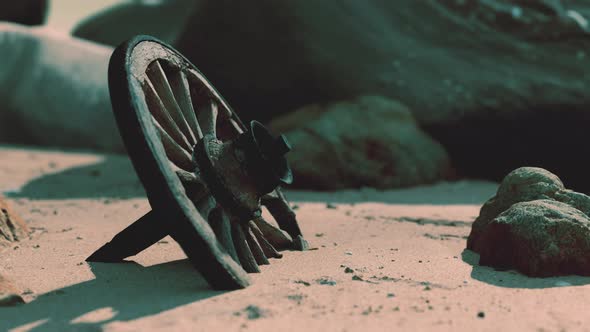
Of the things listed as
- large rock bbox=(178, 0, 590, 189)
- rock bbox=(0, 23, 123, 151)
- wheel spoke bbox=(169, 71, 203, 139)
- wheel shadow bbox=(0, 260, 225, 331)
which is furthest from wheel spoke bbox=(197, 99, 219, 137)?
rock bbox=(0, 23, 123, 151)

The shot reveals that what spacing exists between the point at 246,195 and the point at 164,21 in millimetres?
14222

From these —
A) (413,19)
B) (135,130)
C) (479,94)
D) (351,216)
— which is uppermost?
(413,19)

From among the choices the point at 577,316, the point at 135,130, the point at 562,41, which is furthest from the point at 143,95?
the point at 562,41

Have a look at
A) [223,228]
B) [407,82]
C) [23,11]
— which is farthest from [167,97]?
[23,11]

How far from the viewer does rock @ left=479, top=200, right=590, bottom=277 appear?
9.98 ft

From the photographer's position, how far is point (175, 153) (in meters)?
2.91

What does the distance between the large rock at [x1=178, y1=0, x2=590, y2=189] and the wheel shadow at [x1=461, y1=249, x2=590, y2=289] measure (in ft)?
12.5

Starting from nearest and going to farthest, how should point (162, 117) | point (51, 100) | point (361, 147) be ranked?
point (162, 117)
point (361, 147)
point (51, 100)

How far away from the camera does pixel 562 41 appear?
23.0 feet

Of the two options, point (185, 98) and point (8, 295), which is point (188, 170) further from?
point (8, 295)

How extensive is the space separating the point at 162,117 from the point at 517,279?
163 cm

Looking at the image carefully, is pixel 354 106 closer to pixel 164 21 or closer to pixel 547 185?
pixel 547 185

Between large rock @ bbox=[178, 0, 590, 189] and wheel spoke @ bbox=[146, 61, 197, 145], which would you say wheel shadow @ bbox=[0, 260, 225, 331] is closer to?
wheel spoke @ bbox=[146, 61, 197, 145]

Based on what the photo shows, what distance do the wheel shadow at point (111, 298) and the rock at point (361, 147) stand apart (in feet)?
10.6
